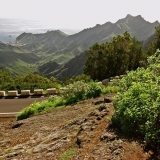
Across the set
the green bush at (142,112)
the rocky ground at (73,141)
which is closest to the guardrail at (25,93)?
the rocky ground at (73,141)

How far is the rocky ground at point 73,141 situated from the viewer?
20.7ft

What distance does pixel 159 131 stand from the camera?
6.00 metres

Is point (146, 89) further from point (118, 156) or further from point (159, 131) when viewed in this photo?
point (118, 156)

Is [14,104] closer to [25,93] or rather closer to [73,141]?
[25,93]

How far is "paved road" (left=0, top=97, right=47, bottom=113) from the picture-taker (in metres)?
16.7

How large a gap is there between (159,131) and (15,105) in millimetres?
13323

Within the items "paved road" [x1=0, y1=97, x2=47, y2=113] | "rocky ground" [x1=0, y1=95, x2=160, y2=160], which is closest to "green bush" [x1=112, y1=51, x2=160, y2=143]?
"rocky ground" [x1=0, y1=95, x2=160, y2=160]

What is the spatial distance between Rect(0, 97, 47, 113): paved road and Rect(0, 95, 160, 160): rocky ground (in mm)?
4917

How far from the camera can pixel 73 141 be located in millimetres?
7727

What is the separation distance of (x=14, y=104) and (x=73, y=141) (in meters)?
11.0

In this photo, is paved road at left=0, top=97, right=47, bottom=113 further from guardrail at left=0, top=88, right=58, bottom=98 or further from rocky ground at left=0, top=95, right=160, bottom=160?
rocky ground at left=0, top=95, right=160, bottom=160

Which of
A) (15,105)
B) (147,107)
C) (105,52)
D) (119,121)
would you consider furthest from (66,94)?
→ (105,52)

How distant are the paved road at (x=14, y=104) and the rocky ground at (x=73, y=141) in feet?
16.1

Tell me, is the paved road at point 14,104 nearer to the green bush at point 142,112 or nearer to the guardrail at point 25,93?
the guardrail at point 25,93
